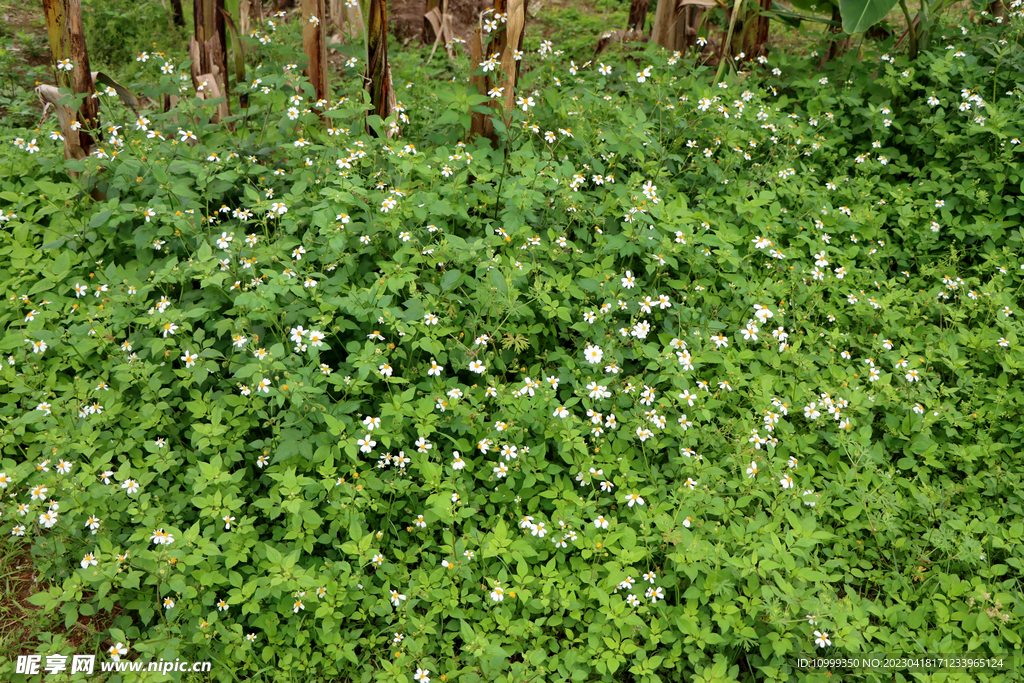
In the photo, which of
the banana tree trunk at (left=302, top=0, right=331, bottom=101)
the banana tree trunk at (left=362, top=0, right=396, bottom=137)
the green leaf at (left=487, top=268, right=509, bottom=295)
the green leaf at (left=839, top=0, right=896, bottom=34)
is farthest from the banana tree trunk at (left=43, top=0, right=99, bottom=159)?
the green leaf at (left=839, top=0, right=896, bottom=34)

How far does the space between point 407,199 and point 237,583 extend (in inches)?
72.5

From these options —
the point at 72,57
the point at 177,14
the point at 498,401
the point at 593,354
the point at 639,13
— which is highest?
the point at 639,13

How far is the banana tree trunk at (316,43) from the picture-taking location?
3.82 m

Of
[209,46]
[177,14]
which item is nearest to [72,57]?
[209,46]

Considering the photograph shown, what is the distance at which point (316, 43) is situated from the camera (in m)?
3.90

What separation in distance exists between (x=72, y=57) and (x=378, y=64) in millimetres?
1578

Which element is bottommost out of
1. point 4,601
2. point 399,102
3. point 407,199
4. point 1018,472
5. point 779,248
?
point 4,601

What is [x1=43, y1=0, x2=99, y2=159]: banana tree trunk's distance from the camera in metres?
3.31

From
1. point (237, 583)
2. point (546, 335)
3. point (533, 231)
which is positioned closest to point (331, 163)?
point (533, 231)

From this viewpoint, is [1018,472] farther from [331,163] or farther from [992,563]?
[331,163]

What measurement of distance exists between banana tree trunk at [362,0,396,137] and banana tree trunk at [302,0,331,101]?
1.31 ft

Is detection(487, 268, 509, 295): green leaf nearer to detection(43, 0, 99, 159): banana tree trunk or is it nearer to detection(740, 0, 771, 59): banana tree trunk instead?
detection(43, 0, 99, 159): banana tree trunk

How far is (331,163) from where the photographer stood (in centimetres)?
342

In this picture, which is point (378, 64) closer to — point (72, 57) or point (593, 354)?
point (72, 57)
